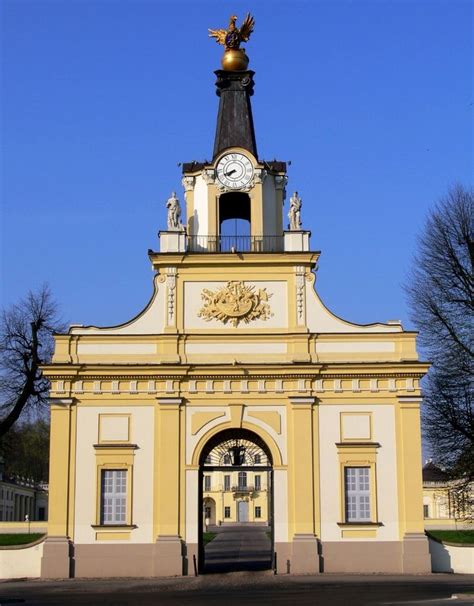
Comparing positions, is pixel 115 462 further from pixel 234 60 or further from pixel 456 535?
pixel 456 535

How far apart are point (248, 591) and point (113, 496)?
7033 millimetres

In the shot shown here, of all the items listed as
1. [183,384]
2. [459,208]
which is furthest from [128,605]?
[459,208]

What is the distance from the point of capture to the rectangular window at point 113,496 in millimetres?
33125

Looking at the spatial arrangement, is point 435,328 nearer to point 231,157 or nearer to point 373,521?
point 373,521

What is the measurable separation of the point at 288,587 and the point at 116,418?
8792 millimetres

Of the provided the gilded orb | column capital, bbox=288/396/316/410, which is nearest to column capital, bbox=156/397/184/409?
column capital, bbox=288/396/316/410

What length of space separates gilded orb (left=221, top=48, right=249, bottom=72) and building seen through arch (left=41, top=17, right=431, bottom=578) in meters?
6.86

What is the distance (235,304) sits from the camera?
1366 inches

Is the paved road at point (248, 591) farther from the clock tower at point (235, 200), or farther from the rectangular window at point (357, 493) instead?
the clock tower at point (235, 200)

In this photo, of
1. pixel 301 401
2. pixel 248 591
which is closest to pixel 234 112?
pixel 301 401

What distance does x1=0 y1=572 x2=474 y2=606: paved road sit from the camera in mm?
24969

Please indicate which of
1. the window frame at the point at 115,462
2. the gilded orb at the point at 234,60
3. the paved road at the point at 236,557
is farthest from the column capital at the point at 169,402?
the gilded orb at the point at 234,60

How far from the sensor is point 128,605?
79.7 feet

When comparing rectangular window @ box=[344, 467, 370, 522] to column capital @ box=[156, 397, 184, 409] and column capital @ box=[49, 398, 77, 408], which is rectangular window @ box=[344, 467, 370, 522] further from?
column capital @ box=[49, 398, 77, 408]
